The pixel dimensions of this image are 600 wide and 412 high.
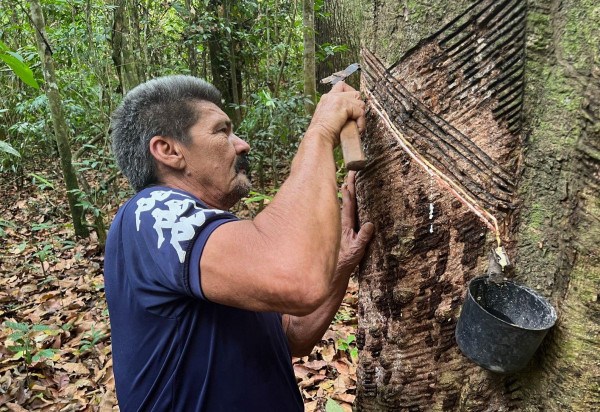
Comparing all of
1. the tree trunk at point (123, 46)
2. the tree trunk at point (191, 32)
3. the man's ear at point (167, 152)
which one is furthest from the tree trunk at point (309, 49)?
the man's ear at point (167, 152)

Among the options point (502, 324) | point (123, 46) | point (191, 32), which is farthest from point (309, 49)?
point (502, 324)

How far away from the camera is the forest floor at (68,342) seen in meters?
3.06

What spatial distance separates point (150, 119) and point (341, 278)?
0.97 meters

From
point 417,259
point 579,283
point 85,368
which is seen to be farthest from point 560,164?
point 85,368

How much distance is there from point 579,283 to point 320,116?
863 mm

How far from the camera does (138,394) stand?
1573mm

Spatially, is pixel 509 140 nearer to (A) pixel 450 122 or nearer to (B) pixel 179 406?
(A) pixel 450 122

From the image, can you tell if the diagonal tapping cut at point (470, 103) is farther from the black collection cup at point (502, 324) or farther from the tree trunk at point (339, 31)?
the tree trunk at point (339, 31)

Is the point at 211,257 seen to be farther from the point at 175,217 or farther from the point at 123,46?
the point at 123,46

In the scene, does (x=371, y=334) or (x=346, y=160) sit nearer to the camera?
(x=346, y=160)

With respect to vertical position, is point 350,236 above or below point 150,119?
below

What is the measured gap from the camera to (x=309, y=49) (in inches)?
215

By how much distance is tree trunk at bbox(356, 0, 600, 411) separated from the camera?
3.83 feet

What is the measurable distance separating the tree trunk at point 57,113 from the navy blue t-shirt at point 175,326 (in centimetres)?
417
